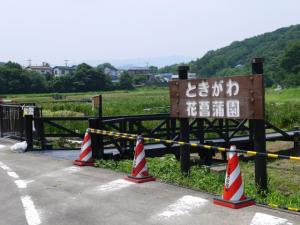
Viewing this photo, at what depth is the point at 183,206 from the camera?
22.6ft

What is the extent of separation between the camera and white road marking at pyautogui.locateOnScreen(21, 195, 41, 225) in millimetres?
6422

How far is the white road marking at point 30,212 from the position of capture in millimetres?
6422

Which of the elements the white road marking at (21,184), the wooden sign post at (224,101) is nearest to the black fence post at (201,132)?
the wooden sign post at (224,101)

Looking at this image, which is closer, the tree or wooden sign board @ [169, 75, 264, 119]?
wooden sign board @ [169, 75, 264, 119]

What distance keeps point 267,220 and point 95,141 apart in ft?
19.9

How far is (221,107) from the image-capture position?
8008mm

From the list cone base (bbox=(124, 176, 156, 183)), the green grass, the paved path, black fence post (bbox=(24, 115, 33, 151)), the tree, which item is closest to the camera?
the paved path

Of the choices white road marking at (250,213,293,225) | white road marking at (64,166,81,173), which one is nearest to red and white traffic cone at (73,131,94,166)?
white road marking at (64,166,81,173)

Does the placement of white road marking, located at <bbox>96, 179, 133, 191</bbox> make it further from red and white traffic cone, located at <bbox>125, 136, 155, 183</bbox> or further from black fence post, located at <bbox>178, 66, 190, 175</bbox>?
black fence post, located at <bbox>178, 66, 190, 175</bbox>

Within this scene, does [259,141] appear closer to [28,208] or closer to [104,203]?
[104,203]

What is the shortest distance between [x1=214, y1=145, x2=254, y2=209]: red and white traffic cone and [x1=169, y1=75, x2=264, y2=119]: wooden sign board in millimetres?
853

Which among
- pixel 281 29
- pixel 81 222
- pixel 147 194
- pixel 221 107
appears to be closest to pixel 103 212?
pixel 81 222

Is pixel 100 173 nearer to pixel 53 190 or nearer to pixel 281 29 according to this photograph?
pixel 53 190

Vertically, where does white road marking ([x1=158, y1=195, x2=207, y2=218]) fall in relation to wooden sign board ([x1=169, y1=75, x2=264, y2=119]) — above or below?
below
